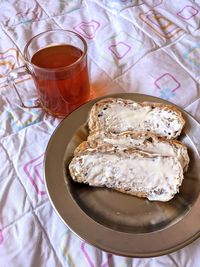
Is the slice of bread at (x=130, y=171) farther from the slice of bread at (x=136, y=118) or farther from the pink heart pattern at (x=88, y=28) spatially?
the pink heart pattern at (x=88, y=28)

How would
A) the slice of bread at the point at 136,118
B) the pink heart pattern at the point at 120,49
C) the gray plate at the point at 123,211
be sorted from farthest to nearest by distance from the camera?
the pink heart pattern at the point at 120,49
the slice of bread at the point at 136,118
the gray plate at the point at 123,211

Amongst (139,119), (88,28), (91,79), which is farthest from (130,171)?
(88,28)

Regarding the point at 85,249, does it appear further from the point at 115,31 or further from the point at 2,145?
the point at 115,31

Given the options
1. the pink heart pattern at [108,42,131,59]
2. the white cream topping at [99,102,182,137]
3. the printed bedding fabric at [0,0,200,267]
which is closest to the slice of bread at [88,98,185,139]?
the white cream topping at [99,102,182,137]

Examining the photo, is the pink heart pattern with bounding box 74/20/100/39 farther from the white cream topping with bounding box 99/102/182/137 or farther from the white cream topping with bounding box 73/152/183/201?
the white cream topping with bounding box 73/152/183/201

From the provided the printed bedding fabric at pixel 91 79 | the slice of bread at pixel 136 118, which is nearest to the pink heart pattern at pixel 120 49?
the printed bedding fabric at pixel 91 79

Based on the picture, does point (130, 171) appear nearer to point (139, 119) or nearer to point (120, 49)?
point (139, 119)
